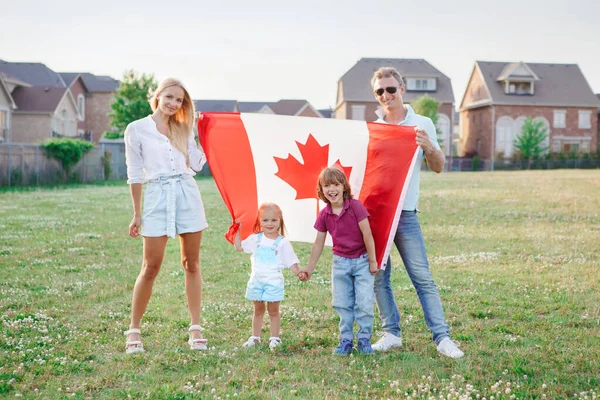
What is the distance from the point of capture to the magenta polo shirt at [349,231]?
19.1 ft

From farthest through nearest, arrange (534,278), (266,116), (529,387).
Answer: (534,278) → (266,116) → (529,387)

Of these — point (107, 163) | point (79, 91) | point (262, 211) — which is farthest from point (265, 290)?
point (79, 91)

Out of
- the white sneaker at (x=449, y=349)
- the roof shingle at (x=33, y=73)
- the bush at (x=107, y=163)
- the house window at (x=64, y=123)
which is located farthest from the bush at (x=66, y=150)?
the white sneaker at (x=449, y=349)

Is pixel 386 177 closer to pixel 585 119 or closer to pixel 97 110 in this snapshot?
pixel 585 119

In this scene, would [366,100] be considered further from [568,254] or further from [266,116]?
[266,116]

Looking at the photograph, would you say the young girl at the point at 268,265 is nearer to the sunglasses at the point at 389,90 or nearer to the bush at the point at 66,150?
the sunglasses at the point at 389,90

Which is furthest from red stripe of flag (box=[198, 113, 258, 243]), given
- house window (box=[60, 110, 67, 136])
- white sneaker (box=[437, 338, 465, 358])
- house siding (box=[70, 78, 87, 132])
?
house siding (box=[70, 78, 87, 132])

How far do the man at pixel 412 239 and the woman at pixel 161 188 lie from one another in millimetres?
1748

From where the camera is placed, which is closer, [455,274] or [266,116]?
[266,116]

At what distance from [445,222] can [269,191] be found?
432 inches

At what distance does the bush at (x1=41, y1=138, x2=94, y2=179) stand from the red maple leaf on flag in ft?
101

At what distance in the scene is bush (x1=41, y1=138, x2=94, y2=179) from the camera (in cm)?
3456

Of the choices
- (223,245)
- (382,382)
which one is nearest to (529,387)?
→ (382,382)

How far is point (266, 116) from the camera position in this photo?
669 cm
